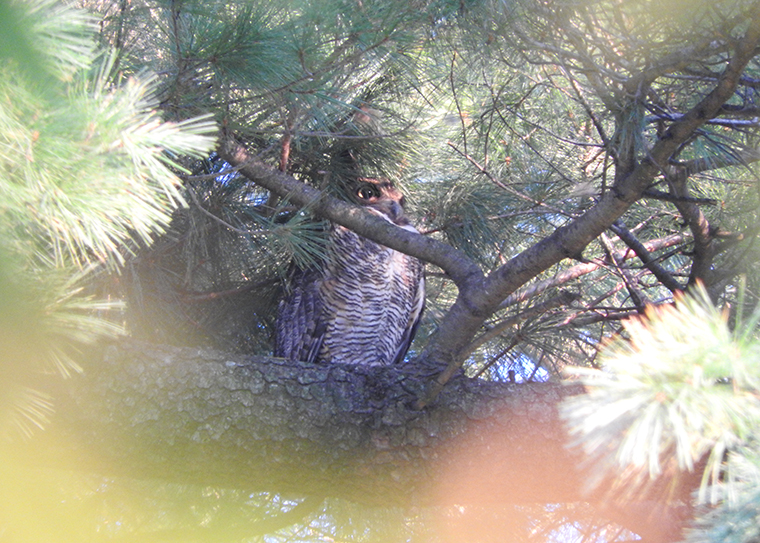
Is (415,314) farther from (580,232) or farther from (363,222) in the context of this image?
(580,232)

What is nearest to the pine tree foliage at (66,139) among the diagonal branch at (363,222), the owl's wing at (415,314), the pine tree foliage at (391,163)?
the pine tree foliage at (391,163)

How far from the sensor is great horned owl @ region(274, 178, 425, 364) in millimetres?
2963

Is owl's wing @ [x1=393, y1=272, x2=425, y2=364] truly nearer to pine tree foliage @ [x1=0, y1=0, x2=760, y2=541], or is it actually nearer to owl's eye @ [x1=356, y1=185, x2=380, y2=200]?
pine tree foliage @ [x1=0, y1=0, x2=760, y2=541]

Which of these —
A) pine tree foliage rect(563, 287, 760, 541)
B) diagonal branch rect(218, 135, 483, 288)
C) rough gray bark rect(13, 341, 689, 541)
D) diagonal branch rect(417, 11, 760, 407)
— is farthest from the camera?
diagonal branch rect(218, 135, 483, 288)

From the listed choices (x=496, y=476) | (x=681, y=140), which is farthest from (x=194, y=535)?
(x=681, y=140)

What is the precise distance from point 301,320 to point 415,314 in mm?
666

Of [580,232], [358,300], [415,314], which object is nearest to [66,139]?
[580,232]

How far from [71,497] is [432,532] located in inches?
60.1

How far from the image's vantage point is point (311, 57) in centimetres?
161

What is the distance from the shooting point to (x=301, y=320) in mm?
2945

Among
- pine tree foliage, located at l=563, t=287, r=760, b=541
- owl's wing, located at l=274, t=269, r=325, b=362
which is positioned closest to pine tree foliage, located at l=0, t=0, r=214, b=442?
pine tree foliage, located at l=563, t=287, r=760, b=541

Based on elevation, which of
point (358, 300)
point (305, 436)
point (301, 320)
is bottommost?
point (305, 436)

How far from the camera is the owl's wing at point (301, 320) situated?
2.92 metres

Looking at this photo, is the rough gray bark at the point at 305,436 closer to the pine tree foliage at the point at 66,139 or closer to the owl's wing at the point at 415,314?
the pine tree foliage at the point at 66,139
